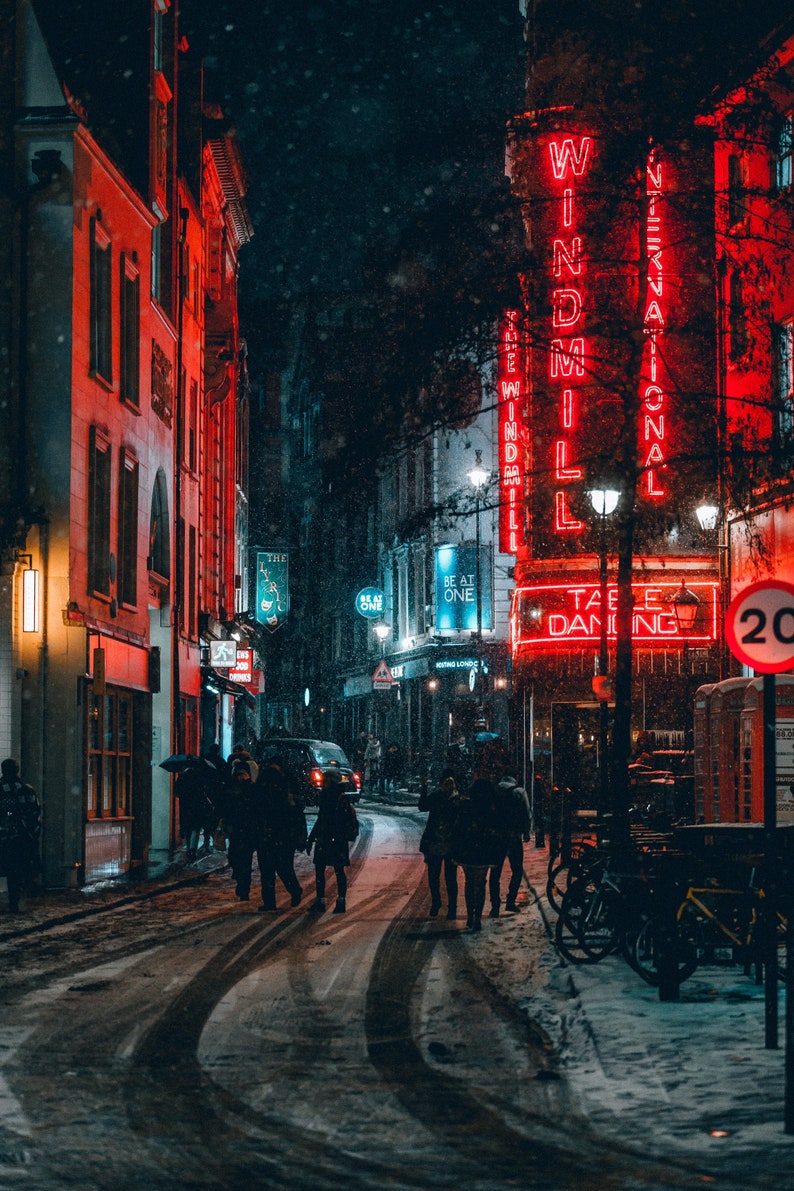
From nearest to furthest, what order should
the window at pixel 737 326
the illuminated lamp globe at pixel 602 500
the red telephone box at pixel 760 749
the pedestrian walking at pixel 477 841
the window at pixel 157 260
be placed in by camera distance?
the window at pixel 737 326 < the pedestrian walking at pixel 477 841 < the red telephone box at pixel 760 749 < the illuminated lamp globe at pixel 602 500 < the window at pixel 157 260

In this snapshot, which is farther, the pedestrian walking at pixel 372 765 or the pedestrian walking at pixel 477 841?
the pedestrian walking at pixel 372 765

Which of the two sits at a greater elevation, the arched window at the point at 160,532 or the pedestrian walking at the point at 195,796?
the arched window at the point at 160,532

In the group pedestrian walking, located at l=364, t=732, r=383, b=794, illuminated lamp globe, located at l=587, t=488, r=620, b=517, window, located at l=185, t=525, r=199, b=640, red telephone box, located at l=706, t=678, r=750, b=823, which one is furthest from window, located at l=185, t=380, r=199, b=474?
pedestrian walking, located at l=364, t=732, r=383, b=794

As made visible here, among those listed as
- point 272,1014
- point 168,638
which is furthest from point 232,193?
point 272,1014

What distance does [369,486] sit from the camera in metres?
16.6

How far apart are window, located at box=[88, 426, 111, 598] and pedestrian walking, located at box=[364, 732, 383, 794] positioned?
132 ft

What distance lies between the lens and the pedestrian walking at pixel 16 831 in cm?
2019

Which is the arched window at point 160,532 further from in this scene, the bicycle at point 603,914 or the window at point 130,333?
the bicycle at point 603,914

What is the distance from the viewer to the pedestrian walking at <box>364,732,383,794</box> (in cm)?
6719

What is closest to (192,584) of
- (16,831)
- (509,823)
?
(16,831)

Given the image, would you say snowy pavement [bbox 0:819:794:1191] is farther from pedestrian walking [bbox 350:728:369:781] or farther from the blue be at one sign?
the blue be at one sign

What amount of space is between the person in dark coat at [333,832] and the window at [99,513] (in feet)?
22.6

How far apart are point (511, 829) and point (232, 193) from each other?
119ft

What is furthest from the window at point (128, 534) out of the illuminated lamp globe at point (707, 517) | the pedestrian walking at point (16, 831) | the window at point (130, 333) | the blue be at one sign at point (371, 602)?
the blue be at one sign at point (371, 602)
